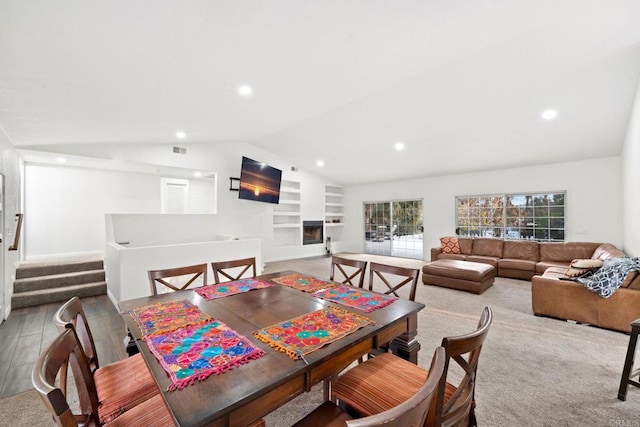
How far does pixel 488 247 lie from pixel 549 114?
3016 millimetres

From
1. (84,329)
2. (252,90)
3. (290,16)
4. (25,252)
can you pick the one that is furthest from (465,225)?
(25,252)

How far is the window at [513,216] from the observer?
600 cm

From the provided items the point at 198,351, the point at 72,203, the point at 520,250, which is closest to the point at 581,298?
the point at 520,250

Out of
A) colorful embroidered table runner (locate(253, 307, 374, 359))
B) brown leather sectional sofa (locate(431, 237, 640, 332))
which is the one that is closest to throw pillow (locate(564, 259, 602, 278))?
brown leather sectional sofa (locate(431, 237, 640, 332))

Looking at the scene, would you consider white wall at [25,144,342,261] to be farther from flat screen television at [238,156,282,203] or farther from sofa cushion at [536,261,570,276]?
sofa cushion at [536,261,570,276]

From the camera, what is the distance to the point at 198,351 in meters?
1.19

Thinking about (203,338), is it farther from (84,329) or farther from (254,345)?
(84,329)

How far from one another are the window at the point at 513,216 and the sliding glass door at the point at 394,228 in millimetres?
1201

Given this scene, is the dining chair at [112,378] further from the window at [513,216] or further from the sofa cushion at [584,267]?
the window at [513,216]

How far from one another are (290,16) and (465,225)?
22.2 ft

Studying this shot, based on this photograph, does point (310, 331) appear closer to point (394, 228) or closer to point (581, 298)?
point (581, 298)

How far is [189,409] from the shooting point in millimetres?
846

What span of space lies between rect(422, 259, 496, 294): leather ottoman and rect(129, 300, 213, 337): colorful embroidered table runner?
4.35 m

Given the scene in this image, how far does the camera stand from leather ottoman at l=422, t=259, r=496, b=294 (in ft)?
14.8
